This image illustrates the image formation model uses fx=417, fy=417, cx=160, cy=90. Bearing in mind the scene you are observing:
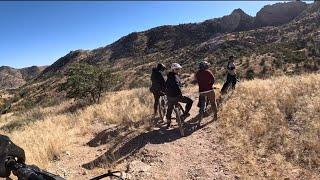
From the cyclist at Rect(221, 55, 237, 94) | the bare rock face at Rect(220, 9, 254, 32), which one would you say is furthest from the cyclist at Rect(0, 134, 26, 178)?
the bare rock face at Rect(220, 9, 254, 32)

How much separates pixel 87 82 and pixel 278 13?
79.6m

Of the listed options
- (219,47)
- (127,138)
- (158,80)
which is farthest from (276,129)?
(219,47)

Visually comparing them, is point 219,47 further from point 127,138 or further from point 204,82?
point 127,138

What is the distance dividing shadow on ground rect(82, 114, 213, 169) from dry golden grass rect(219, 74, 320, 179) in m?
1.23

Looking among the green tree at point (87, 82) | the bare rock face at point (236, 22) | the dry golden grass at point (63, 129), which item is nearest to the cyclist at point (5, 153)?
the dry golden grass at point (63, 129)

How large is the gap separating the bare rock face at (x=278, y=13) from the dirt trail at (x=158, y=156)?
8402 cm

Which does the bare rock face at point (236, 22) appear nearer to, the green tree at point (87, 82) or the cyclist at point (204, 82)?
the green tree at point (87, 82)

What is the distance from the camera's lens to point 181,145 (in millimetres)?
10453

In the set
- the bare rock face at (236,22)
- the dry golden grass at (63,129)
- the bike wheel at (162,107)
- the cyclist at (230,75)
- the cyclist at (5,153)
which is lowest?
the dry golden grass at (63,129)

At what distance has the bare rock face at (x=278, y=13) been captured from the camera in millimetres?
92194

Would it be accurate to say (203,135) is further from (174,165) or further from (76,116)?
(76,116)

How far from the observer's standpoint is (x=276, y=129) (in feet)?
34.7

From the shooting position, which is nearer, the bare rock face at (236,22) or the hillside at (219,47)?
the hillside at (219,47)

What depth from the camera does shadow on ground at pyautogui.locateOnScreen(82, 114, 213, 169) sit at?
10.5 metres
